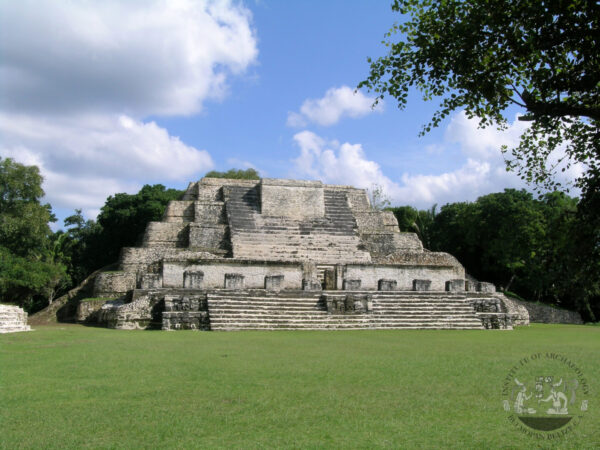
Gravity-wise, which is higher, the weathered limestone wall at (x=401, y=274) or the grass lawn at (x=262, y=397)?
the weathered limestone wall at (x=401, y=274)

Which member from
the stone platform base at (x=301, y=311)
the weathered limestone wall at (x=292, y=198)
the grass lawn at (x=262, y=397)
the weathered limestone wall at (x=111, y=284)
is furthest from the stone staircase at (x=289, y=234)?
the grass lawn at (x=262, y=397)

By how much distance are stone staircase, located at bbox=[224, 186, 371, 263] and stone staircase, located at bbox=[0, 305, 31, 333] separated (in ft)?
23.9

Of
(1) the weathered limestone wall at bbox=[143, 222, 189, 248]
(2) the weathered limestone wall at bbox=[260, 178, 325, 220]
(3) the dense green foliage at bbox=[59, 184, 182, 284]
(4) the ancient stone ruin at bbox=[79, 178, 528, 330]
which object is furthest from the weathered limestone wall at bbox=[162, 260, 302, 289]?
(3) the dense green foliage at bbox=[59, 184, 182, 284]

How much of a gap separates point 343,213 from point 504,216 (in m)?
8.38

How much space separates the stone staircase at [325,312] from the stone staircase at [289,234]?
4112 millimetres

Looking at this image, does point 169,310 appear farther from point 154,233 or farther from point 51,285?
point 51,285

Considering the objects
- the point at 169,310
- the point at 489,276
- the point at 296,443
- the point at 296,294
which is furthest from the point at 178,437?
the point at 489,276

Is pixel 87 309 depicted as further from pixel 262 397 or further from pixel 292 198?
pixel 262 397

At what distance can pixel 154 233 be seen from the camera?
19.7 metres

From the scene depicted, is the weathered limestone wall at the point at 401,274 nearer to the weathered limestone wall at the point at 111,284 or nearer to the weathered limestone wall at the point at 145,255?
the weathered limestone wall at the point at 145,255

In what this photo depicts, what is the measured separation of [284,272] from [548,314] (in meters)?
12.1

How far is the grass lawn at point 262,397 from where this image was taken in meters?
3.87

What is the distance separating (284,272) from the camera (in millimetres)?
16500

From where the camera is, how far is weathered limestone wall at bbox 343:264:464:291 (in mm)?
17188
